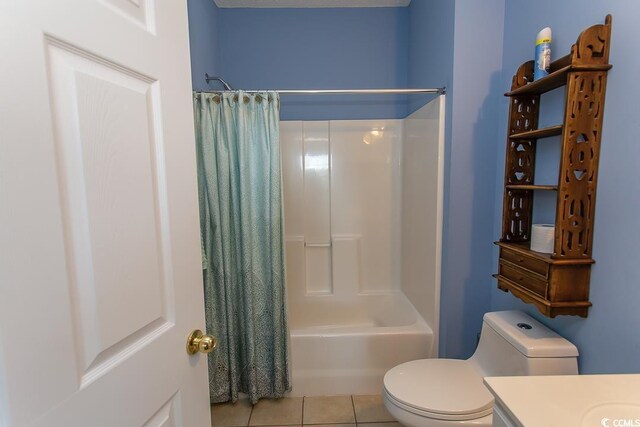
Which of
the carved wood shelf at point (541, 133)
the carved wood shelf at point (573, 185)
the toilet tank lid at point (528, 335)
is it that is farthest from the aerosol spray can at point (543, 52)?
the toilet tank lid at point (528, 335)

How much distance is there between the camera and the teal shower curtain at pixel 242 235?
1695mm

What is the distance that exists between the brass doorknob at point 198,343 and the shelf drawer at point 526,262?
1.14 metres

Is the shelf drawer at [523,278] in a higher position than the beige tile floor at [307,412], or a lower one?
higher

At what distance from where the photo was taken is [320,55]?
2.49m

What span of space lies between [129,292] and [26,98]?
1.22 feet

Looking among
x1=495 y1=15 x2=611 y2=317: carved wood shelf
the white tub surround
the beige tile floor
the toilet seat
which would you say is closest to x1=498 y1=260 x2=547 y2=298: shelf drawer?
x1=495 y1=15 x2=611 y2=317: carved wood shelf

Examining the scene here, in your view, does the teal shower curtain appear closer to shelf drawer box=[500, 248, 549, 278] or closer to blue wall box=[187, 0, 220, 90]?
blue wall box=[187, 0, 220, 90]

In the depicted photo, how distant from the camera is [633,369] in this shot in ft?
3.05

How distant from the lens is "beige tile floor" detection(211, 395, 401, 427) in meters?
1.74

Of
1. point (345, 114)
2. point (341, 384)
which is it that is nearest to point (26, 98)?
point (341, 384)

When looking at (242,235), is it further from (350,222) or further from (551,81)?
(551,81)

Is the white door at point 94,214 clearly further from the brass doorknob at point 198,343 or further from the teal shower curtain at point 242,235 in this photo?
the teal shower curtain at point 242,235

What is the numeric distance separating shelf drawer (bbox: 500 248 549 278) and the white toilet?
266 millimetres

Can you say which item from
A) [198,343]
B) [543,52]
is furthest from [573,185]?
[198,343]
